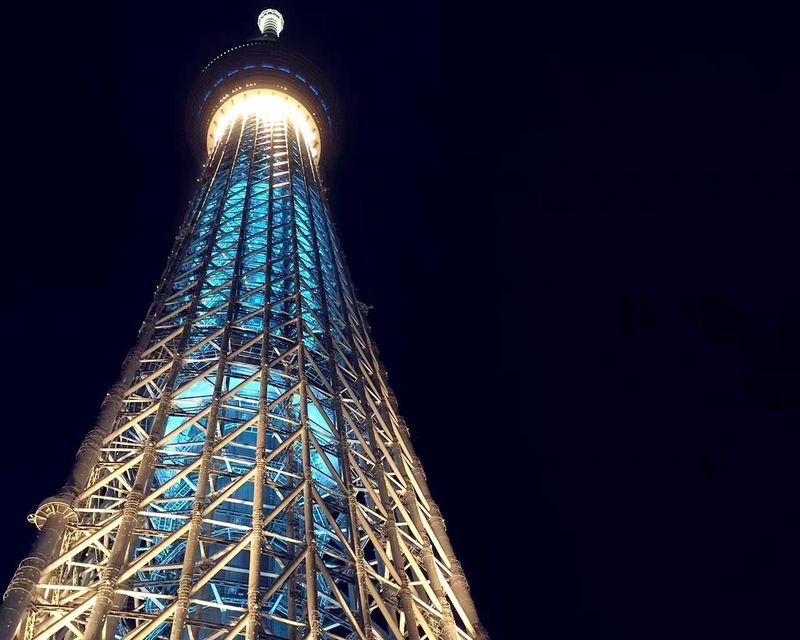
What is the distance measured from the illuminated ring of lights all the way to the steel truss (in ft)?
46.2

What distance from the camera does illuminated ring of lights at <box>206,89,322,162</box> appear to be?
53000mm

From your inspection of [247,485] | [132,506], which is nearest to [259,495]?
[132,506]

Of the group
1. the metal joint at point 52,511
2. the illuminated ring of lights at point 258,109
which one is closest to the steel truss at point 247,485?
the metal joint at point 52,511

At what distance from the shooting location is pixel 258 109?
53000 mm

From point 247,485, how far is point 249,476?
15.3 feet

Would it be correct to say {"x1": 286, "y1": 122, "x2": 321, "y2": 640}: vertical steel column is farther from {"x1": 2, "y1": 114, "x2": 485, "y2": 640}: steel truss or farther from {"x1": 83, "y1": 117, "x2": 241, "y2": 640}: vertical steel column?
{"x1": 83, "y1": 117, "x2": 241, "y2": 640}: vertical steel column

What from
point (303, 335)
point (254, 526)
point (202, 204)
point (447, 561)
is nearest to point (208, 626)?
point (254, 526)

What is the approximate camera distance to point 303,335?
28.1 meters

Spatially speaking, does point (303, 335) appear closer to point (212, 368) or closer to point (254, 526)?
point (212, 368)

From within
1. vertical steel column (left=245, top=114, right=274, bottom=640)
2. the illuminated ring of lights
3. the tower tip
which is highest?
the tower tip

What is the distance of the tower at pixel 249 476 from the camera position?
17.3 metres

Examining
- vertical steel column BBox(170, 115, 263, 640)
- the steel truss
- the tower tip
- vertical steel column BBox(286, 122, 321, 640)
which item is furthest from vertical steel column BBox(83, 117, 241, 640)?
the tower tip

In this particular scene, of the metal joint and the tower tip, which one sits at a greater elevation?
the tower tip

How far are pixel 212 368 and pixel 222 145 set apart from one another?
87.6 feet
